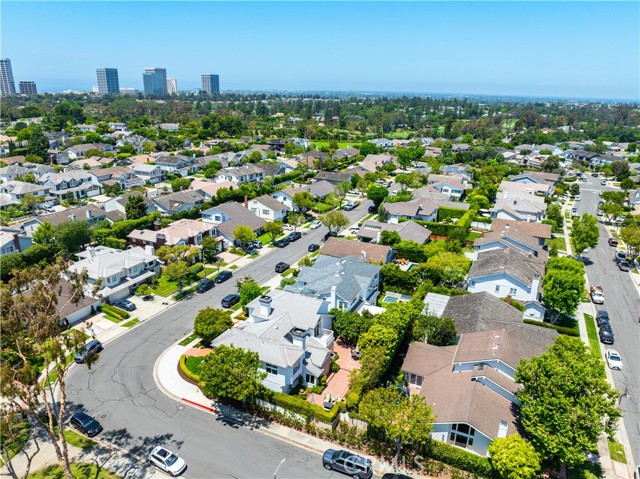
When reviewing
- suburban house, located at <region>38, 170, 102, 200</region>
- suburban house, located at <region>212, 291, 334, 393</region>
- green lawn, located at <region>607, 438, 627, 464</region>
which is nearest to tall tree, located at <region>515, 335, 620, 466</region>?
green lawn, located at <region>607, 438, 627, 464</region>

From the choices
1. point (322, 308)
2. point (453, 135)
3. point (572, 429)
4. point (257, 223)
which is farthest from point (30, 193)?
point (453, 135)

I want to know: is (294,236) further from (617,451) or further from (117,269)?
(617,451)

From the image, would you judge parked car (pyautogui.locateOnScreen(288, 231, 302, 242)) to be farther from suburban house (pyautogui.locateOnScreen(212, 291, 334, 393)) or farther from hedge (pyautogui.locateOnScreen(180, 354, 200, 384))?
hedge (pyautogui.locateOnScreen(180, 354, 200, 384))

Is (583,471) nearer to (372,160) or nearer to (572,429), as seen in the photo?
(572,429)

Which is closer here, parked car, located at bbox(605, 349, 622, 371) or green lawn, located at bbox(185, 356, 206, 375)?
green lawn, located at bbox(185, 356, 206, 375)

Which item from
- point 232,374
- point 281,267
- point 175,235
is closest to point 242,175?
point 175,235

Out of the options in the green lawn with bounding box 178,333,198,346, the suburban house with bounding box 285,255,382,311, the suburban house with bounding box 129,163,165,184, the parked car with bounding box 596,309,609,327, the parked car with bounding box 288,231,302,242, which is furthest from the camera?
the suburban house with bounding box 129,163,165,184

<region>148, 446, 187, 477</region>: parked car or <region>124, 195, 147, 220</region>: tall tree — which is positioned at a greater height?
<region>124, 195, 147, 220</region>: tall tree
